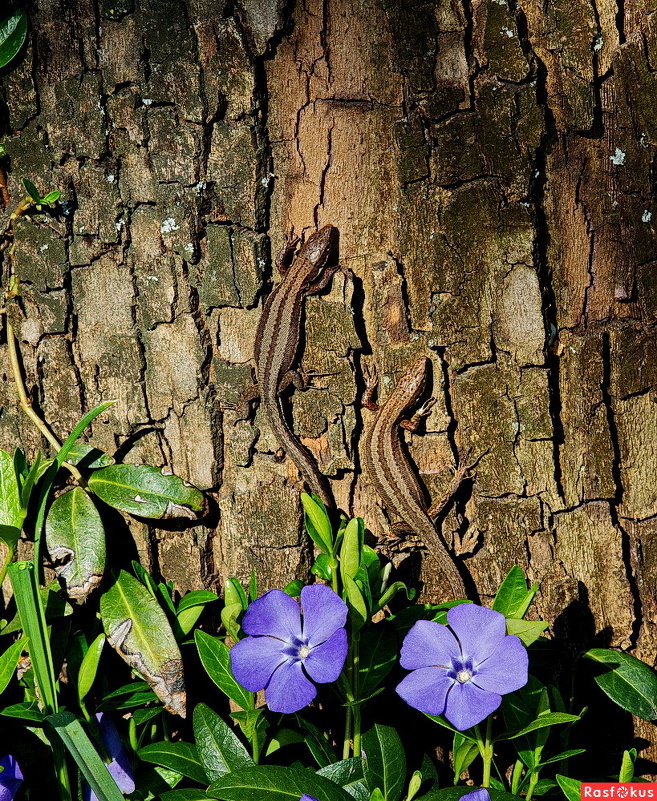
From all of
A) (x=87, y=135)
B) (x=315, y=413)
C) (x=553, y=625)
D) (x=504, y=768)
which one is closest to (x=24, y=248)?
(x=87, y=135)

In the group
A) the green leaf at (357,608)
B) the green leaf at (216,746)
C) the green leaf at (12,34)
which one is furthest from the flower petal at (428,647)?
the green leaf at (12,34)

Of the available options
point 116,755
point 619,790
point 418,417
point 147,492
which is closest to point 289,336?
point 418,417

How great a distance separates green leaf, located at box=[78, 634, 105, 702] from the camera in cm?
229

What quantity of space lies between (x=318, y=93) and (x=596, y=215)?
39.6 inches

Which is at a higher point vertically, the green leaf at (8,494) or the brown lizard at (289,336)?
the brown lizard at (289,336)

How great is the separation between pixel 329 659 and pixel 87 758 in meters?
0.69

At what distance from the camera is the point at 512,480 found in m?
2.58

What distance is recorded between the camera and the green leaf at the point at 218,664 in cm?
228

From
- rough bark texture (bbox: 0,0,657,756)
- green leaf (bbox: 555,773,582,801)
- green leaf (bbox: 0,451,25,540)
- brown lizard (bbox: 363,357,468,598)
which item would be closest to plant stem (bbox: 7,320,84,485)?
rough bark texture (bbox: 0,0,657,756)

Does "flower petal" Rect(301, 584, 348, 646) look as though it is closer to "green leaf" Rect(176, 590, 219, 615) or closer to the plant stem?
"green leaf" Rect(176, 590, 219, 615)

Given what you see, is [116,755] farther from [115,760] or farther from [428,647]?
[428,647]

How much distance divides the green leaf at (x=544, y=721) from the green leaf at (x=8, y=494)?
1.73 m

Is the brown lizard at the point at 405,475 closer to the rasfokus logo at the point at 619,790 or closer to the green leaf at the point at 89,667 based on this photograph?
the rasfokus logo at the point at 619,790

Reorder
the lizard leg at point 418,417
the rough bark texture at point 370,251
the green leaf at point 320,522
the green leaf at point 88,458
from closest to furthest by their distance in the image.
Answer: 1. the rough bark texture at point 370,251
2. the green leaf at point 320,522
3. the lizard leg at point 418,417
4. the green leaf at point 88,458
